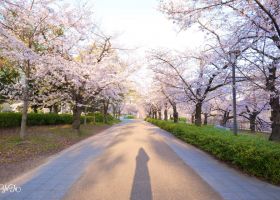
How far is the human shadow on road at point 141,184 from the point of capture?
232 inches

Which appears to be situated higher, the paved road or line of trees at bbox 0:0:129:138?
line of trees at bbox 0:0:129:138

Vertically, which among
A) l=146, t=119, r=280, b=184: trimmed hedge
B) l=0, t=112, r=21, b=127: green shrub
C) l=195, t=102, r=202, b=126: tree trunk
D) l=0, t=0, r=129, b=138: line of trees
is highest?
l=0, t=0, r=129, b=138: line of trees

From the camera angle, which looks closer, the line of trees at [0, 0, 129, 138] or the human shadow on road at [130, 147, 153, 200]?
the human shadow on road at [130, 147, 153, 200]

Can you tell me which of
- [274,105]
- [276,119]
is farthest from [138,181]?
[274,105]

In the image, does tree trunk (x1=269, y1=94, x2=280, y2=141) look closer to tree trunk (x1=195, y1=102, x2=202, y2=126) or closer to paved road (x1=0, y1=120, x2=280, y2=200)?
paved road (x1=0, y1=120, x2=280, y2=200)

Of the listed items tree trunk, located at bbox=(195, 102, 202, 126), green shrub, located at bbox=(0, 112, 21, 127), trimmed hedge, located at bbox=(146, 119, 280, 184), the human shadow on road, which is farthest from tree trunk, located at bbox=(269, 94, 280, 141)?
green shrub, located at bbox=(0, 112, 21, 127)

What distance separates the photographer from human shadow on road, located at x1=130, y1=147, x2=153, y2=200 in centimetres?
589

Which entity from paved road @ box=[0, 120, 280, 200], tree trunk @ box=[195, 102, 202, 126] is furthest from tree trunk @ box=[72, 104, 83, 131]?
paved road @ box=[0, 120, 280, 200]

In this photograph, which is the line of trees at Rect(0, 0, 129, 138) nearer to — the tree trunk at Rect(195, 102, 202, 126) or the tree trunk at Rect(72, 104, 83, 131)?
the tree trunk at Rect(72, 104, 83, 131)

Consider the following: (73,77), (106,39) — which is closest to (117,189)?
(73,77)

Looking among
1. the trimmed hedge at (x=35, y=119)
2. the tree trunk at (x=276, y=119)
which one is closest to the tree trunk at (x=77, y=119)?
the trimmed hedge at (x=35, y=119)

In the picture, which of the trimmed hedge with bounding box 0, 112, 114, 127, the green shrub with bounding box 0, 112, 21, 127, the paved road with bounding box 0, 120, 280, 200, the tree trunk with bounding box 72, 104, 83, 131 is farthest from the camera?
the tree trunk with bounding box 72, 104, 83, 131

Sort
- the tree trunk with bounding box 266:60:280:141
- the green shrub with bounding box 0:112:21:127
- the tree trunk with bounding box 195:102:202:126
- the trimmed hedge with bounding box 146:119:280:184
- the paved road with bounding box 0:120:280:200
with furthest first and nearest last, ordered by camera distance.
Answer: the tree trunk with bounding box 195:102:202:126 → the green shrub with bounding box 0:112:21:127 → the tree trunk with bounding box 266:60:280:141 → the trimmed hedge with bounding box 146:119:280:184 → the paved road with bounding box 0:120:280:200

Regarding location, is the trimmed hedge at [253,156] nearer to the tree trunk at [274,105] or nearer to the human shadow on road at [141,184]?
the tree trunk at [274,105]
